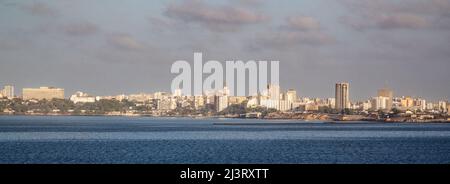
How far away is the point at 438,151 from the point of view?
63188 millimetres
